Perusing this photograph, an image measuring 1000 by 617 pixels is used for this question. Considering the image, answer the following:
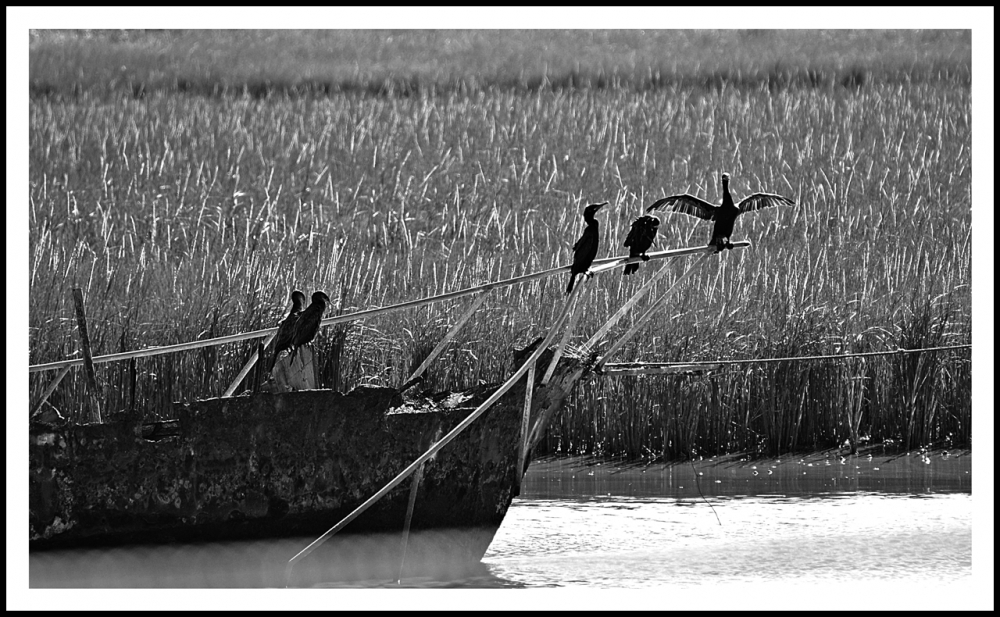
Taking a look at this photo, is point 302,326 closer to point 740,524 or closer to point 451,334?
point 451,334

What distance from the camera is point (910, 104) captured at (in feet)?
52.5

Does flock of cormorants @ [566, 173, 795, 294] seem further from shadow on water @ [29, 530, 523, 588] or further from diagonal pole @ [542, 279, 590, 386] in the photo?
shadow on water @ [29, 530, 523, 588]

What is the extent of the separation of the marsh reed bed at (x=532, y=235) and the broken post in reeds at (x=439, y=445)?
1202mm

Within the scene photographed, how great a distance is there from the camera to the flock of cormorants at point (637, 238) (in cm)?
686

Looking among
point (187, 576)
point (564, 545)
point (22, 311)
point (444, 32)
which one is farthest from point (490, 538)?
point (444, 32)

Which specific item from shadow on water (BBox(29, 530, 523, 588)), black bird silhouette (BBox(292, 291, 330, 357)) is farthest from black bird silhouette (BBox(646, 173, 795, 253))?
shadow on water (BBox(29, 530, 523, 588))

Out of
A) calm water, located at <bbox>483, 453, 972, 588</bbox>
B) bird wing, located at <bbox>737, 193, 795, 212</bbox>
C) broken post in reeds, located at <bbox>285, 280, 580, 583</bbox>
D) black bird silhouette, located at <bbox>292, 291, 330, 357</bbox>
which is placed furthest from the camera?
black bird silhouette, located at <bbox>292, 291, 330, 357</bbox>

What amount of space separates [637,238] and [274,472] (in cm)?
245

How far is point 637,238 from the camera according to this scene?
6941mm

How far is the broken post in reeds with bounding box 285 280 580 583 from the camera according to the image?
673 cm

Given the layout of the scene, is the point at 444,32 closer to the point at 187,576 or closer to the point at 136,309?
the point at 136,309

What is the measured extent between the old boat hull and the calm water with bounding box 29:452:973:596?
15 centimetres

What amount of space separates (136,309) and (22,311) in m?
2.48

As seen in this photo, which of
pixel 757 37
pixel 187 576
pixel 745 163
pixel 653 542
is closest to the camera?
pixel 187 576
